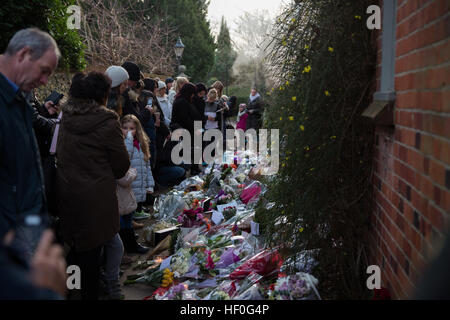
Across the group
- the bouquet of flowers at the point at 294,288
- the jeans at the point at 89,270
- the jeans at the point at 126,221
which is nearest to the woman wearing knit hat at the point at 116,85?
the jeans at the point at 126,221

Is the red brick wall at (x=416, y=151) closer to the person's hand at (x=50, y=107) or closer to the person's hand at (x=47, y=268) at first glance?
the person's hand at (x=47, y=268)

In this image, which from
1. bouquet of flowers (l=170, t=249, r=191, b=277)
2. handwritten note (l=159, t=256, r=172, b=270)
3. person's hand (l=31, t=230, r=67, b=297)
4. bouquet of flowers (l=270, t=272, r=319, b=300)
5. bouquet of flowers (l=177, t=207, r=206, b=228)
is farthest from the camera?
bouquet of flowers (l=177, t=207, r=206, b=228)

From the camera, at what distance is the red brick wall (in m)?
1.69

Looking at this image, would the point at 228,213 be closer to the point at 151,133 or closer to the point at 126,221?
the point at 126,221

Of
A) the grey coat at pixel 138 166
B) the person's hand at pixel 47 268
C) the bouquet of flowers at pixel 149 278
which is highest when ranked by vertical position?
the person's hand at pixel 47 268

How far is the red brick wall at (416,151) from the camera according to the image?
5.54 ft

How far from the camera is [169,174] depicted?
827cm

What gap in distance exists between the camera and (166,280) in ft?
13.5

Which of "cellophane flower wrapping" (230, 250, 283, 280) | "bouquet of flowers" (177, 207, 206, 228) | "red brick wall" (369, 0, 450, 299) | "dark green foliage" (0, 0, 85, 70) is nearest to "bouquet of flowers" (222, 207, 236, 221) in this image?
"bouquet of flowers" (177, 207, 206, 228)

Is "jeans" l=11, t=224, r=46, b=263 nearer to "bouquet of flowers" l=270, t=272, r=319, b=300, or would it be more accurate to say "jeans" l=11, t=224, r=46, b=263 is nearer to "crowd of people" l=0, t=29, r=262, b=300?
"crowd of people" l=0, t=29, r=262, b=300

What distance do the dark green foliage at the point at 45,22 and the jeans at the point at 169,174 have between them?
2.67 m


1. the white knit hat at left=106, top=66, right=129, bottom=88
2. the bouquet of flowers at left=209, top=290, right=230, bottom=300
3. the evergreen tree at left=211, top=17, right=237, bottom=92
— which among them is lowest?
the bouquet of flowers at left=209, top=290, right=230, bottom=300

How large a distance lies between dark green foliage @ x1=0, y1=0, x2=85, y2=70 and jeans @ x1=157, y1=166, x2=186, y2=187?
2674 millimetres

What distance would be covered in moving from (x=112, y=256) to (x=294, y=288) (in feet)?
6.20
